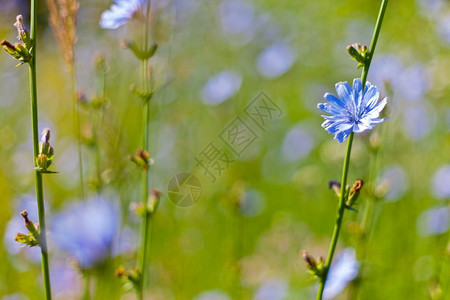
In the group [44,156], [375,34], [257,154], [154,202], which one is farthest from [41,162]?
[257,154]

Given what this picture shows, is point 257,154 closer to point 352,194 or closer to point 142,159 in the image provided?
point 142,159

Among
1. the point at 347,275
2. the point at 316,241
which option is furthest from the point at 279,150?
the point at 347,275

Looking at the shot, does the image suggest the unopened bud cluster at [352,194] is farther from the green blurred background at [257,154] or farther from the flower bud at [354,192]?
the green blurred background at [257,154]

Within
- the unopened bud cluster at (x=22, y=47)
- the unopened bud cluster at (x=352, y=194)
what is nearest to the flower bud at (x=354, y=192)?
the unopened bud cluster at (x=352, y=194)

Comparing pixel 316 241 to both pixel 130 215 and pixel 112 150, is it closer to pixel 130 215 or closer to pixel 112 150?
pixel 130 215

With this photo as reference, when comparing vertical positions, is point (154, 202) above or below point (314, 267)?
above

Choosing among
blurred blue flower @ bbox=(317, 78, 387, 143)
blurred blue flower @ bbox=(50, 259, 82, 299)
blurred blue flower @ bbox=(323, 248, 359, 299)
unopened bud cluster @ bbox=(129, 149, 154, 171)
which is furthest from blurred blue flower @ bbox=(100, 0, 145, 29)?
blurred blue flower @ bbox=(50, 259, 82, 299)
